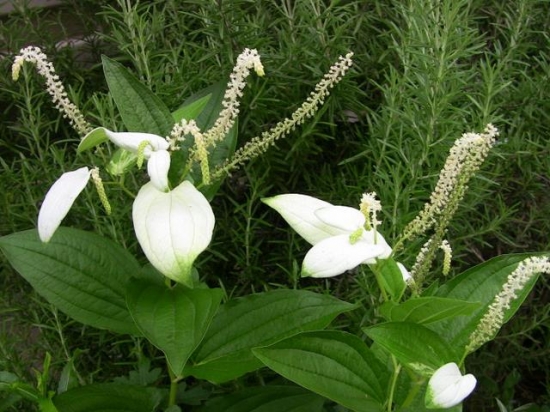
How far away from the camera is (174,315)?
65 centimetres

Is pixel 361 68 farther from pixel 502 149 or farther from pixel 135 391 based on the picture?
pixel 135 391

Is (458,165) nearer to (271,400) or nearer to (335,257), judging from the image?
(335,257)

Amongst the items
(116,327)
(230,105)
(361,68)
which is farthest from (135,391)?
(361,68)

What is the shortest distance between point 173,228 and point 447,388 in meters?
0.21

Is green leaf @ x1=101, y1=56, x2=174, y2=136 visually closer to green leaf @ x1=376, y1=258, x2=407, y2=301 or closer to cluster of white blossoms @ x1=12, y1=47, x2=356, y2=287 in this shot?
cluster of white blossoms @ x1=12, y1=47, x2=356, y2=287

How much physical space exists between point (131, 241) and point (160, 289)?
0.19 metres

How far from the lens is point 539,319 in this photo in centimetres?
94

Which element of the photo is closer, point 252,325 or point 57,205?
point 57,205

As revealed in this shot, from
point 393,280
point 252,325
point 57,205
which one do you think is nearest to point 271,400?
point 252,325

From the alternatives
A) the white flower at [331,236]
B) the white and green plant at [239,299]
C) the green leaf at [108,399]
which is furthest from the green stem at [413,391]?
the green leaf at [108,399]

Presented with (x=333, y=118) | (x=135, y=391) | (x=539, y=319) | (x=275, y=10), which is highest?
(x=275, y=10)

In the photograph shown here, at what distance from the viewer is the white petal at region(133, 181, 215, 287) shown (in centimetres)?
57

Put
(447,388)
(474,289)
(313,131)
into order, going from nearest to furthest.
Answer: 1. (447,388)
2. (474,289)
3. (313,131)

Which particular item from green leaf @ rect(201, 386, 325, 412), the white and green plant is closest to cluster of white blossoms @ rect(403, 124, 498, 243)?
the white and green plant
